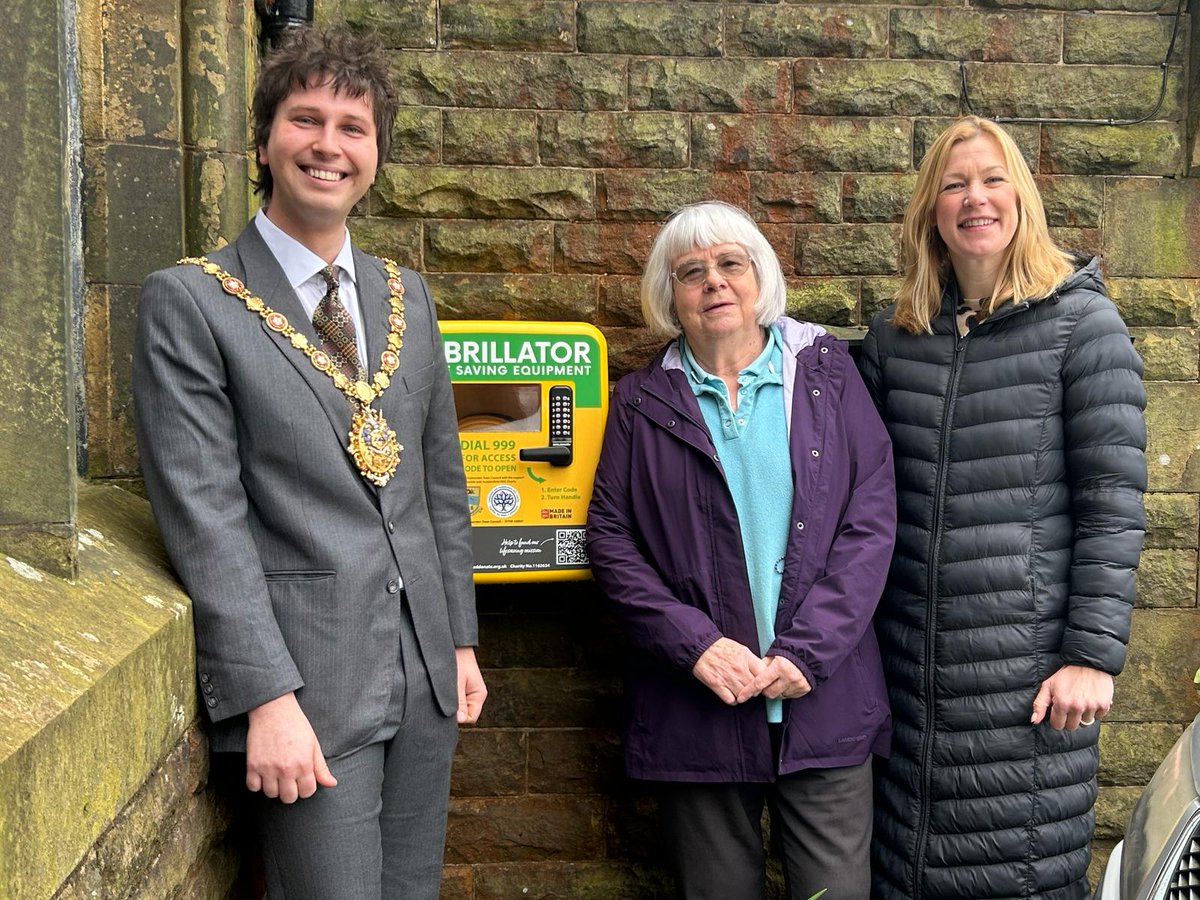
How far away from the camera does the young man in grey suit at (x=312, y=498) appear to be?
2137 mm

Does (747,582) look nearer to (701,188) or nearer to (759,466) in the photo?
(759,466)

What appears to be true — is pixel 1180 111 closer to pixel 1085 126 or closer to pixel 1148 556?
pixel 1085 126

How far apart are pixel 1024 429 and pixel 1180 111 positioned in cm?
176

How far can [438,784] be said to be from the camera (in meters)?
2.49

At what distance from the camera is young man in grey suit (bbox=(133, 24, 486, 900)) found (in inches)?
84.1

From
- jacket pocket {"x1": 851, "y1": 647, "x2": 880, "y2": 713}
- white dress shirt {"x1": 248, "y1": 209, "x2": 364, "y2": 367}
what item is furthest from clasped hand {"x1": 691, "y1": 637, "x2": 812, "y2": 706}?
white dress shirt {"x1": 248, "y1": 209, "x2": 364, "y2": 367}

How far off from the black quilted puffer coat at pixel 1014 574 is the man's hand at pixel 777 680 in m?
0.38

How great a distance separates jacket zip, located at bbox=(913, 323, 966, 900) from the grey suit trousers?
1.23 meters

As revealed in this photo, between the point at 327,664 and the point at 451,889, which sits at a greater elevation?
the point at 327,664

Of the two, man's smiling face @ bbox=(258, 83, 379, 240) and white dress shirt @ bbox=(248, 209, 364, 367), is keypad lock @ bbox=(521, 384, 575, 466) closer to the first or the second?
white dress shirt @ bbox=(248, 209, 364, 367)

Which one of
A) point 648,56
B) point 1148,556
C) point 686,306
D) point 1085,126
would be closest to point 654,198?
point 648,56

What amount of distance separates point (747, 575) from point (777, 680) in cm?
27

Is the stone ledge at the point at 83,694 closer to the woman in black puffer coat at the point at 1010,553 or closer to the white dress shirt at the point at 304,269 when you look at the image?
the white dress shirt at the point at 304,269

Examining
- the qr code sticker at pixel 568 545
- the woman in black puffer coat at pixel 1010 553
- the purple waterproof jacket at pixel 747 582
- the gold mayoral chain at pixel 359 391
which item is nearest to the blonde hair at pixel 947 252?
the woman in black puffer coat at pixel 1010 553
